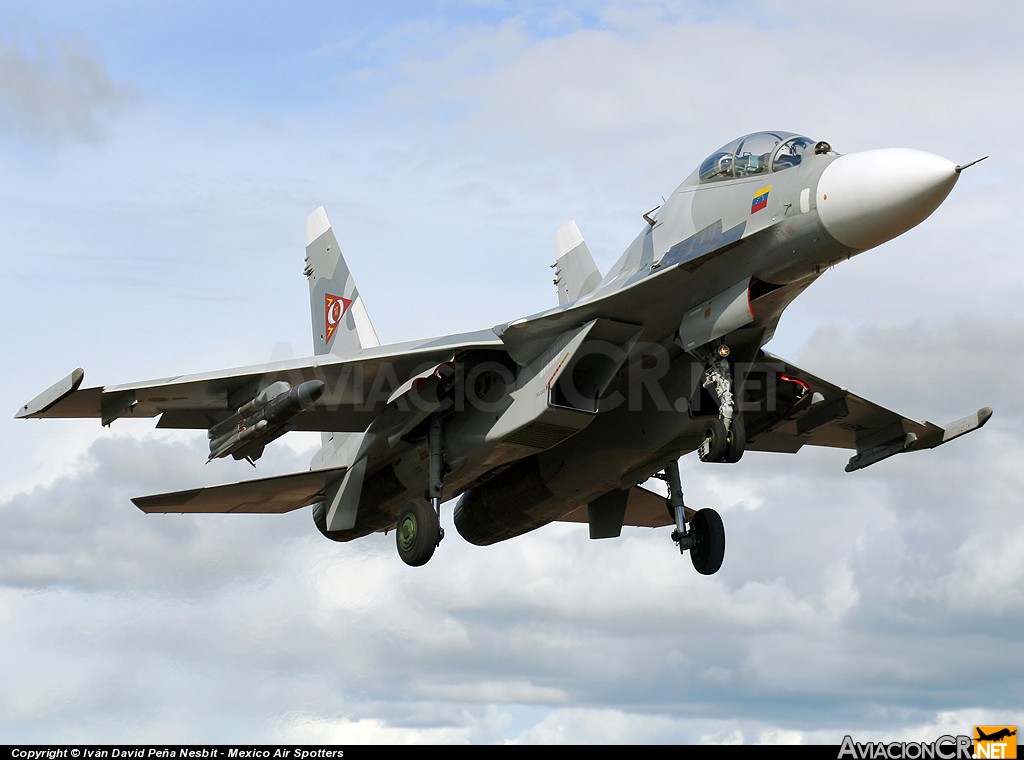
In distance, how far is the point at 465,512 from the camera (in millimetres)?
19922

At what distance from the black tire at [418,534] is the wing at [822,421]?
15.4 feet

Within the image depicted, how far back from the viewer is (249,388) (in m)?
17.4

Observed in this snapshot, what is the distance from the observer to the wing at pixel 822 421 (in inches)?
715

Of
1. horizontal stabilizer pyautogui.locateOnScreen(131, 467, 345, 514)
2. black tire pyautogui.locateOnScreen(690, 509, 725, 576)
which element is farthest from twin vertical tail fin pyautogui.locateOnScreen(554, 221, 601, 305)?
Result: horizontal stabilizer pyautogui.locateOnScreen(131, 467, 345, 514)

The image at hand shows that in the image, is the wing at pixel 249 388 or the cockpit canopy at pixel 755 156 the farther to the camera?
the wing at pixel 249 388

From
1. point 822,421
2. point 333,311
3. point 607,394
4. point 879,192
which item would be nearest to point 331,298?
point 333,311

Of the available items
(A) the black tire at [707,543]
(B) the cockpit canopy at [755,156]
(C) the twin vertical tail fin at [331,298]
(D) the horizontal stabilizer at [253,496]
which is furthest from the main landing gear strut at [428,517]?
(B) the cockpit canopy at [755,156]

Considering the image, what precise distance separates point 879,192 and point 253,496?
410 inches

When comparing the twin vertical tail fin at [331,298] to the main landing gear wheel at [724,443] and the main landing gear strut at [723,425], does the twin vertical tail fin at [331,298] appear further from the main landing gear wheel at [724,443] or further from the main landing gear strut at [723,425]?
the main landing gear wheel at [724,443]

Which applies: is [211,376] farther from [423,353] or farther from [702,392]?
[702,392]

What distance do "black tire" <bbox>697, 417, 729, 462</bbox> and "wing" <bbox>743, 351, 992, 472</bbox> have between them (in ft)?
8.09

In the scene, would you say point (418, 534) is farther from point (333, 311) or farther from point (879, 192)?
point (879, 192)

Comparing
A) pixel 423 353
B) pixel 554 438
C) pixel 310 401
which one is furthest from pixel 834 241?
pixel 310 401

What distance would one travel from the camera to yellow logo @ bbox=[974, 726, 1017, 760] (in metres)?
12.7
